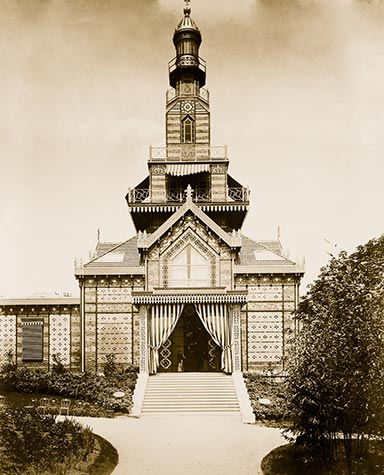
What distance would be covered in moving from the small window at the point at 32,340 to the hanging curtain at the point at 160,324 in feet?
31.1

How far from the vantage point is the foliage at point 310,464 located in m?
17.1

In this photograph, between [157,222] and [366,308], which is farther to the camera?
[157,222]

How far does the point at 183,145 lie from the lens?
4034 centimetres

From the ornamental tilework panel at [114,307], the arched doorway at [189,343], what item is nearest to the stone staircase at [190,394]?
the arched doorway at [189,343]

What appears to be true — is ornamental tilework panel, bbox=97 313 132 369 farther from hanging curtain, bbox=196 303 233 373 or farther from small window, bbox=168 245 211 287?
hanging curtain, bbox=196 303 233 373

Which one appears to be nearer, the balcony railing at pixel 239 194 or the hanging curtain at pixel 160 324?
the hanging curtain at pixel 160 324

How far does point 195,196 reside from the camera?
129ft

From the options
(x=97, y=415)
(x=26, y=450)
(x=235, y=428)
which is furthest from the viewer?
(x=97, y=415)

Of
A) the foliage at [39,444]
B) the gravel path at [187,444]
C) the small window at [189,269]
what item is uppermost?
the small window at [189,269]

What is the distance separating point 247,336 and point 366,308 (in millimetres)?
19415

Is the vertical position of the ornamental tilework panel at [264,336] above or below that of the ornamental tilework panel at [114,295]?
below

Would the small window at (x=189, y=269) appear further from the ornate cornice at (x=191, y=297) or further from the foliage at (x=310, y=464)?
the foliage at (x=310, y=464)

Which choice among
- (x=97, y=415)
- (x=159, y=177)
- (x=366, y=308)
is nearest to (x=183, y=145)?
(x=159, y=177)

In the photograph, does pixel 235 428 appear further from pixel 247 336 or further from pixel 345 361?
pixel 247 336
